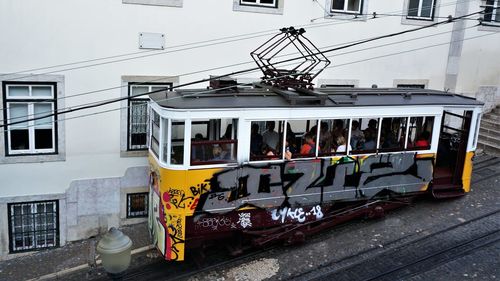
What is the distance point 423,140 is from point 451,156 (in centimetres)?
156

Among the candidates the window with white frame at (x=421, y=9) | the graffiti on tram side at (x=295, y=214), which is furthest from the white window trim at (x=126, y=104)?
the window with white frame at (x=421, y=9)

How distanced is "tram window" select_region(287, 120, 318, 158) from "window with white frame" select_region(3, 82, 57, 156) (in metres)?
5.18

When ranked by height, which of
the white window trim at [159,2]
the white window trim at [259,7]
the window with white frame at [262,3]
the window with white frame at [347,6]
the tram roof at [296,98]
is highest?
the window with white frame at [347,6]

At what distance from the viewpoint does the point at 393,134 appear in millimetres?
10945

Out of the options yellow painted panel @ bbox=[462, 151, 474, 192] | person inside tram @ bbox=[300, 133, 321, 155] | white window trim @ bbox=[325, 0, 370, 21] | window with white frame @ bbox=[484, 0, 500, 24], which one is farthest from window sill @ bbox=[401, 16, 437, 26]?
person inside tram @ bbox=[300, 133, 321, 155]

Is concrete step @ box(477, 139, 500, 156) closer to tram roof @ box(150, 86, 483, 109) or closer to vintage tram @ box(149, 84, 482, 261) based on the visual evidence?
vintage tram @ box(149, 84, 482, 261)

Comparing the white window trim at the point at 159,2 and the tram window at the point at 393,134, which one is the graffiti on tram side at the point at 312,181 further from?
the white window trim at the point at 159,2

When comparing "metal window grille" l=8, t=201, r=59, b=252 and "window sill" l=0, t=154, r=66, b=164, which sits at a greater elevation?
"window sill" l=0, t=154, r=66, b=164

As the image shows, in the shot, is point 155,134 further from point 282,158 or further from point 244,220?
point 282,158

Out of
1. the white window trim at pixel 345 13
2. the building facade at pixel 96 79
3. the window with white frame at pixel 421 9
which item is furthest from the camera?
the window with white frame at pixel 421 9

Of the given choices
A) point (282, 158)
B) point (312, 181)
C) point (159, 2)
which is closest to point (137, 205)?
point (282, 158)

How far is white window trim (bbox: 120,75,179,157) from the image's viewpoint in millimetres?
11141

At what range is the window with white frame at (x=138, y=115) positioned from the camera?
447 inches

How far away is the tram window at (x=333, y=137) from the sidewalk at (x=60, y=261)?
4378 millimetres
